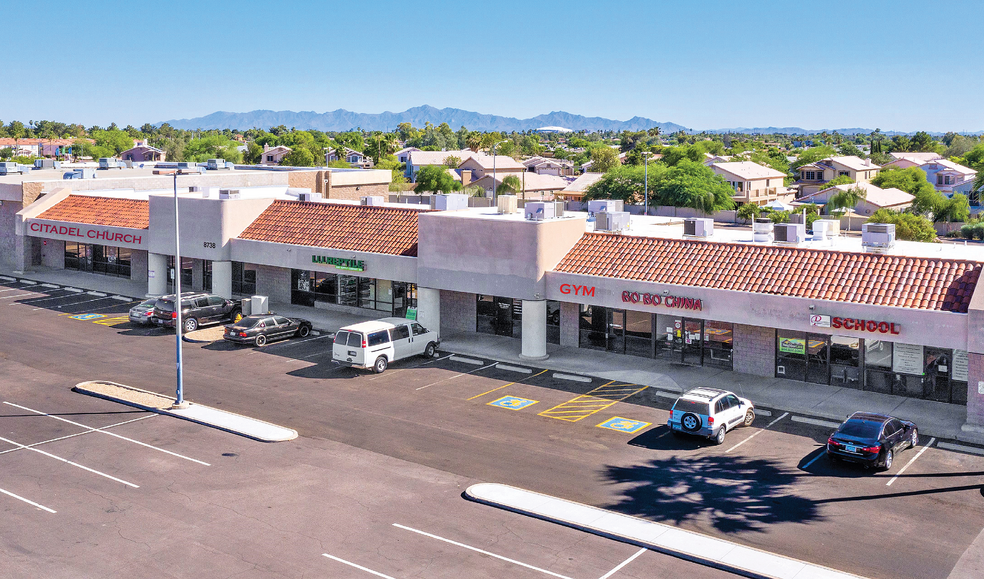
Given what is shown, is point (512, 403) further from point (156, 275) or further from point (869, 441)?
point (156, 275)

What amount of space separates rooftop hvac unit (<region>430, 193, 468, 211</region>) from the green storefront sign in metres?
4.97

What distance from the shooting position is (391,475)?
25734 millimetres

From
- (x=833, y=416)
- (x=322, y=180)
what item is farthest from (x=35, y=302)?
(x=833, y=416)

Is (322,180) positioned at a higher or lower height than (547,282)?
higher

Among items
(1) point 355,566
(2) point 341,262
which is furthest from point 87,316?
(1) point 355,566

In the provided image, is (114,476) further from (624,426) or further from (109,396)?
(624,426)

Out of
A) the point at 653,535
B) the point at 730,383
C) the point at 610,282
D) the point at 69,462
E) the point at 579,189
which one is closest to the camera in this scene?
the point at 653,535

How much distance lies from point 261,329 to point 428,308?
25.0 ft

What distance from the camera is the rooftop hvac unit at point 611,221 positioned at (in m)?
41.8

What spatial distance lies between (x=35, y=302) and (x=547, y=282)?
30707 mm

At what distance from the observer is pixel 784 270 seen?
1396 inches

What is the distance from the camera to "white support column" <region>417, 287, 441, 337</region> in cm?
4262

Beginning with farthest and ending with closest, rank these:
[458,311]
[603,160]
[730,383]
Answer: [603,160]
[458,311]
[730,383]

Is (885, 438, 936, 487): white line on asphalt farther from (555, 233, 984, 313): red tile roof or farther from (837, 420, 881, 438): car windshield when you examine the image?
(555, 233, 984, 313): red tile roof
